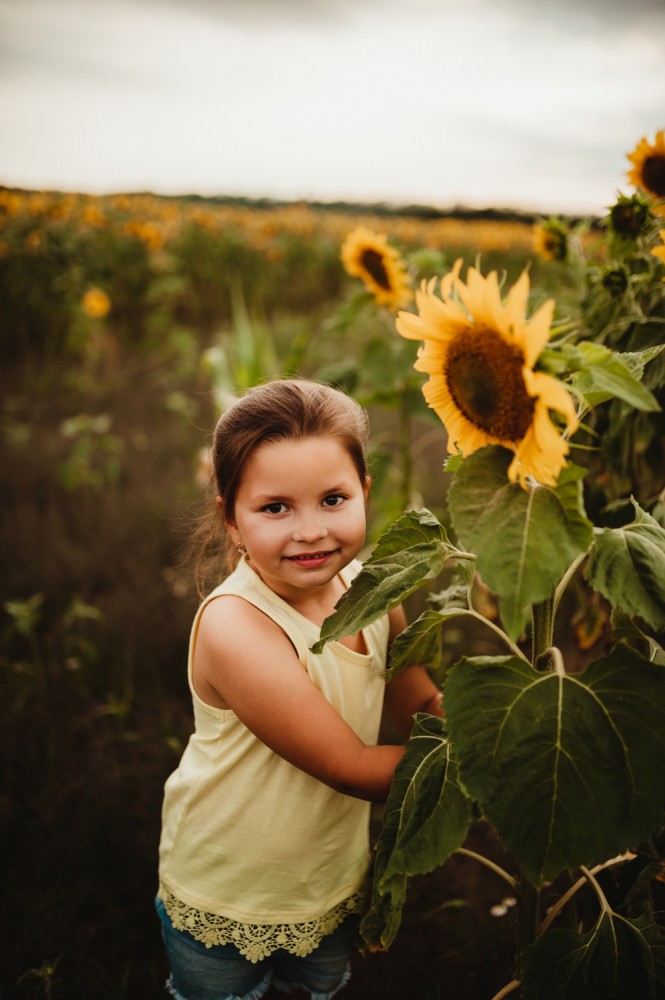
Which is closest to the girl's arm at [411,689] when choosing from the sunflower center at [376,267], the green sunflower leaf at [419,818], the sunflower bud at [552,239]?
the green sunflower leaf at [419,818]

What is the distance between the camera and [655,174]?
5.40ft

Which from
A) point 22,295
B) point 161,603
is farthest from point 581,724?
point 22,295

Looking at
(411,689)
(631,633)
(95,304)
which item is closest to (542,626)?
(631,633)

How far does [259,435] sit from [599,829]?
78 cm

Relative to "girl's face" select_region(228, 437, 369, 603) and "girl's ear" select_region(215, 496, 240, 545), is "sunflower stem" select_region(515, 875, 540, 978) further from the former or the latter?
"girl's ear" select_region(215, 496, 240, 545)

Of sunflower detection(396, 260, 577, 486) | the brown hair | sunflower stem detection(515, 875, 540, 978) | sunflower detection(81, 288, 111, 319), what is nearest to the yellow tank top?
the brown hair

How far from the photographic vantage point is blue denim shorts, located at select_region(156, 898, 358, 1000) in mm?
1418

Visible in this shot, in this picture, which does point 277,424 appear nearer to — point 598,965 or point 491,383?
point 491,383

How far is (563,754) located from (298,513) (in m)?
0.56

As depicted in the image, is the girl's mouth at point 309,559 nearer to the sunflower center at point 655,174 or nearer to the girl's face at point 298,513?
the girl's face at point 298,513

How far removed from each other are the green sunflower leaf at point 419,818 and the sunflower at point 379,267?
177 cm

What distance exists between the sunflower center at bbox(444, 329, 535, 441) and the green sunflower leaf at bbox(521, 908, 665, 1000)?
2.54 ft

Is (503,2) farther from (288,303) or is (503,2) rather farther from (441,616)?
(288,303)

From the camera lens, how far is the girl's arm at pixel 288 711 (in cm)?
121
